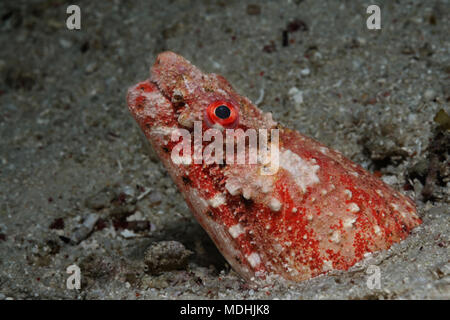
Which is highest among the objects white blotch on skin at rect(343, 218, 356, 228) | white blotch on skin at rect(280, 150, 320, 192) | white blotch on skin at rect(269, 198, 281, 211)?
white blotch on skin at rect(280, 150, 320, 192)

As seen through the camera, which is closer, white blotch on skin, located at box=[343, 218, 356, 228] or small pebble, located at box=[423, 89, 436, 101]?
white blotch on skin, located at box=[343, 218, 356, 228]

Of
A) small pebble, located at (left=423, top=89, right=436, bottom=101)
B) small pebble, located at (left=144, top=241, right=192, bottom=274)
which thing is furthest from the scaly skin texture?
small pebble, located at (left=423, top=89, right=436, bottom=101)

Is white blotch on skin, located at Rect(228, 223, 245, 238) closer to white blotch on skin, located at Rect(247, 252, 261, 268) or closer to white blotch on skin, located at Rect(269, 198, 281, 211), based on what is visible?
white blotch on skin, located at Rect(247, 252, 261, 268)

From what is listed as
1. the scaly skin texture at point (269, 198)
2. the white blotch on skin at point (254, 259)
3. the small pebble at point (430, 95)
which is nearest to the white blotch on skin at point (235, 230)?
the scaly skin texture at point (269, 198)

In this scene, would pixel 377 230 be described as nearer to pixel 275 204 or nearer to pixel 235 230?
pixel 275 204

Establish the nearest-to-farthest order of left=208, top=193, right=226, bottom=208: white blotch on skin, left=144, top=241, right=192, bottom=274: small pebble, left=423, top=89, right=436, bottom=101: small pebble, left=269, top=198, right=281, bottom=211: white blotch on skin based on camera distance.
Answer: left=269, top=198, right=281, bottom=211: white blotch on skin → left=208, top=193, right=226, bottom=208: white blotch on skin → left=144, top=241, right=192, bottom=274: small pebble → left=423, top=89, right=436, bottom=101: small pebble

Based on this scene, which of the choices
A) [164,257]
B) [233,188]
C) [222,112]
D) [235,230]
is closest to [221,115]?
[222,112]
